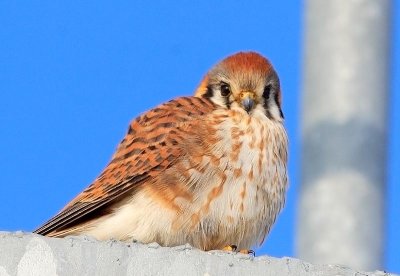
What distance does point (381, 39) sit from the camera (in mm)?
6602

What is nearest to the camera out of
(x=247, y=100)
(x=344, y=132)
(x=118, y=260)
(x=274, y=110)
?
(x=118, y=260)

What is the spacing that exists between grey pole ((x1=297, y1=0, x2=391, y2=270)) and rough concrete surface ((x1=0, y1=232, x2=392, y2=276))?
2.95 metres

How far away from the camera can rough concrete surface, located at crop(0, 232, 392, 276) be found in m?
3.00

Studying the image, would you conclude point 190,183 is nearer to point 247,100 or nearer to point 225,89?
point 247,100

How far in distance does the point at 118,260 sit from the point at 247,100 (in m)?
2.24

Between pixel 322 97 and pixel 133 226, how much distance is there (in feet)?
7.91

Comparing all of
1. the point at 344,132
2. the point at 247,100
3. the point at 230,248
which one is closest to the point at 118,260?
the point at 230,248

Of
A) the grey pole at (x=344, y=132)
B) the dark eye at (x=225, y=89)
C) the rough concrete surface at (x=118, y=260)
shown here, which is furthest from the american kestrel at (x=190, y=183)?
the rough concrete surface at (x=118, y=260)

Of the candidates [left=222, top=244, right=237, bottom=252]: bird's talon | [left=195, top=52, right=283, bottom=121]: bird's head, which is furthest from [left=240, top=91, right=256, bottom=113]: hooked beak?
[left=222, top=244, right=237, bottom=252]: bird's talon

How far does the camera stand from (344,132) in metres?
6.45

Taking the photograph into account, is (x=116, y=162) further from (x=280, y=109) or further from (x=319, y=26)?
(x=319, y=26)

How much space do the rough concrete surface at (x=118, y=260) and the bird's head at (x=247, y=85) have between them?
2.05 m

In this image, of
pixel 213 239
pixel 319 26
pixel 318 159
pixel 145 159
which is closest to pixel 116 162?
pixel 145 159

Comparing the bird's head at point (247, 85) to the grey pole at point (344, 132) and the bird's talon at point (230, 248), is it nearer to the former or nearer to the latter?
the bird's talon at point (230, 248)
